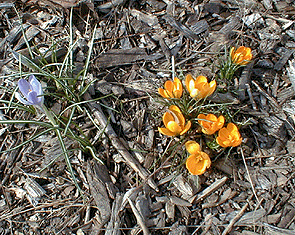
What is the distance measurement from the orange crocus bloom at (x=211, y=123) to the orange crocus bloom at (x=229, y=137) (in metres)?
0.04

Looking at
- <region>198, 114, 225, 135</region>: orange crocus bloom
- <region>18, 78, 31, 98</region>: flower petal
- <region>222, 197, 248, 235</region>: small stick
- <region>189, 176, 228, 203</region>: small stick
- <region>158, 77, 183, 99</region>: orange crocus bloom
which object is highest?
<region>18, 78, 31, 98</region>: flower petal

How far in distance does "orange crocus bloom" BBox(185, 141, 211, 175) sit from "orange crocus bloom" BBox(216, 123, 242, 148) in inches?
4.4

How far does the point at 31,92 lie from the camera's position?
150cm

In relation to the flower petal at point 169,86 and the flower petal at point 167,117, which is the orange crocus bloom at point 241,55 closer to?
the flower petal at point 169,86

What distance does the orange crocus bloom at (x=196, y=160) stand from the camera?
1.67 metres

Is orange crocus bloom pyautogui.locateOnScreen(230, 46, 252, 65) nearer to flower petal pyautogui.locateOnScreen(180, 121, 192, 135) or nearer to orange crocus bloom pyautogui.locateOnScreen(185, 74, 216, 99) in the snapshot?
orange crocus bloom pyautogui.locateOnScreen(185, 74, 216, 99)

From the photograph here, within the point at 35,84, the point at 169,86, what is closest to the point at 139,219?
the point at 169,86

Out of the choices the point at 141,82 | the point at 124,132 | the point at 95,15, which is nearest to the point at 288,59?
the point at 141,82

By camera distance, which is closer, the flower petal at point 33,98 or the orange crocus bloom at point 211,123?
the flower petal at point 33,98

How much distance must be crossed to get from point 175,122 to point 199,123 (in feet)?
0.46

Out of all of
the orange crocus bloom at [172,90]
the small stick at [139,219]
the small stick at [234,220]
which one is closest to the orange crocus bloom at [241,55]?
the orange crocus bloom at [172,90]

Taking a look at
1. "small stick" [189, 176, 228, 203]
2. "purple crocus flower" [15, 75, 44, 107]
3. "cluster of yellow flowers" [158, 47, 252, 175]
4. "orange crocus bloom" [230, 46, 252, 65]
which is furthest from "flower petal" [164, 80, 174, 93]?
"purple crocus flower" [15, 75, 44, 107]

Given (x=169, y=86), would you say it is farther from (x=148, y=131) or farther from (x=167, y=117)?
(x=148, y=131)

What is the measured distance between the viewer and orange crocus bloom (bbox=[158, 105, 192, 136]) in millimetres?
1706
